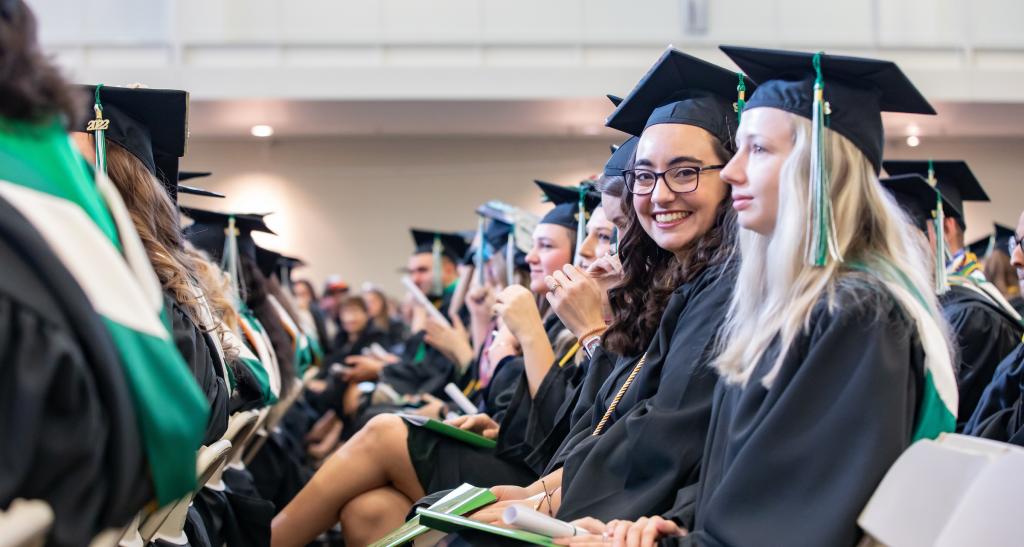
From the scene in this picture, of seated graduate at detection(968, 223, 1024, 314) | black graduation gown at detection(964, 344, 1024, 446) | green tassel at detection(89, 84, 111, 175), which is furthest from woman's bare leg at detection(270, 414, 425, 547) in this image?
seated graduate at detection(968, 223, 1024, 314)

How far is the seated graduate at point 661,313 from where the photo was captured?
→ 249 centimetres

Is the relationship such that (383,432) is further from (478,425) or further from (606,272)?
(606,272)

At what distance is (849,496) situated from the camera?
196cm

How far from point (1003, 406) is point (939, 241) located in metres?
1.06

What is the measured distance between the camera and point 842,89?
7.52ft

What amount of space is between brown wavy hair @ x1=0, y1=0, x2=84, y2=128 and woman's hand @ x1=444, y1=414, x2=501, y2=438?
8.24ft

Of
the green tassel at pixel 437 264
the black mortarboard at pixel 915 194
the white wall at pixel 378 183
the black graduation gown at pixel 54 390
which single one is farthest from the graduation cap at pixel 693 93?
the white wall at pixel 378 183

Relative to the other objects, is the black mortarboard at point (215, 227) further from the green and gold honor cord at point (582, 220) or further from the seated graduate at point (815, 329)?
the seated graduate at point (815, 329)

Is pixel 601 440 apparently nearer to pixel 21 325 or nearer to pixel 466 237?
pixel 21 325

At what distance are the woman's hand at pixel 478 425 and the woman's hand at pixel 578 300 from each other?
2.31 ft

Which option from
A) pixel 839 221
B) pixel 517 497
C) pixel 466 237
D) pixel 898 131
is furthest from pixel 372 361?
pixel 898 131

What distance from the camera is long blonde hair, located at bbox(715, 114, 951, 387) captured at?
2.14 m

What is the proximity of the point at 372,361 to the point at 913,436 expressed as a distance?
18.9 feet

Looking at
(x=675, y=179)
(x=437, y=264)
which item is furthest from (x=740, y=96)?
(x=437, y=264)
